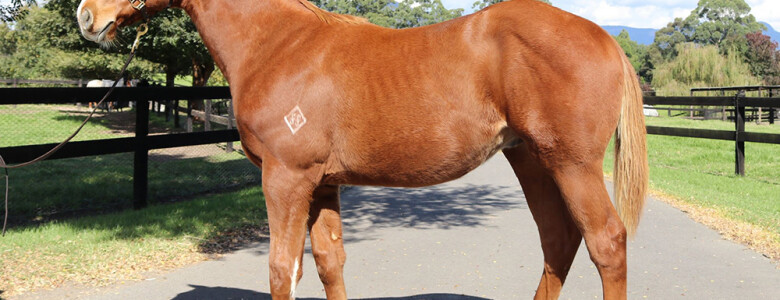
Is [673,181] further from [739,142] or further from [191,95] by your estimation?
[191,95]

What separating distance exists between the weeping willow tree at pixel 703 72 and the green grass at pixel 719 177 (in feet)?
86.7

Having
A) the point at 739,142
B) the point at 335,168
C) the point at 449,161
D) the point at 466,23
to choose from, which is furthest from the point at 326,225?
the point at 739,142

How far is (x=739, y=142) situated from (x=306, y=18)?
34.8ft

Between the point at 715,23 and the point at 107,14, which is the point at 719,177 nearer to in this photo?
the point at 107,14

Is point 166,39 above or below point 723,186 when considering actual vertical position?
above

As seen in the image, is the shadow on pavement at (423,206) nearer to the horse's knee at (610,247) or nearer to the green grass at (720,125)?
the horse's knee at (610,247)

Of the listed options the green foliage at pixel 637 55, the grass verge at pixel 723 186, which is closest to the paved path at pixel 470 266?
the grass verge at pixel 723 186

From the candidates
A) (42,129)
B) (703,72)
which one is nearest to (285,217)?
(42,129)

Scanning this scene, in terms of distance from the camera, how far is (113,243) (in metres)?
5.63

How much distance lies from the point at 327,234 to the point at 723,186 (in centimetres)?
905

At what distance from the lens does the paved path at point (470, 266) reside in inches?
178

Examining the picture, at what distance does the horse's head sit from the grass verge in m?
5.55

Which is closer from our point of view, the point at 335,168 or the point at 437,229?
the point at 335,168

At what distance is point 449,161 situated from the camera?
298cm
